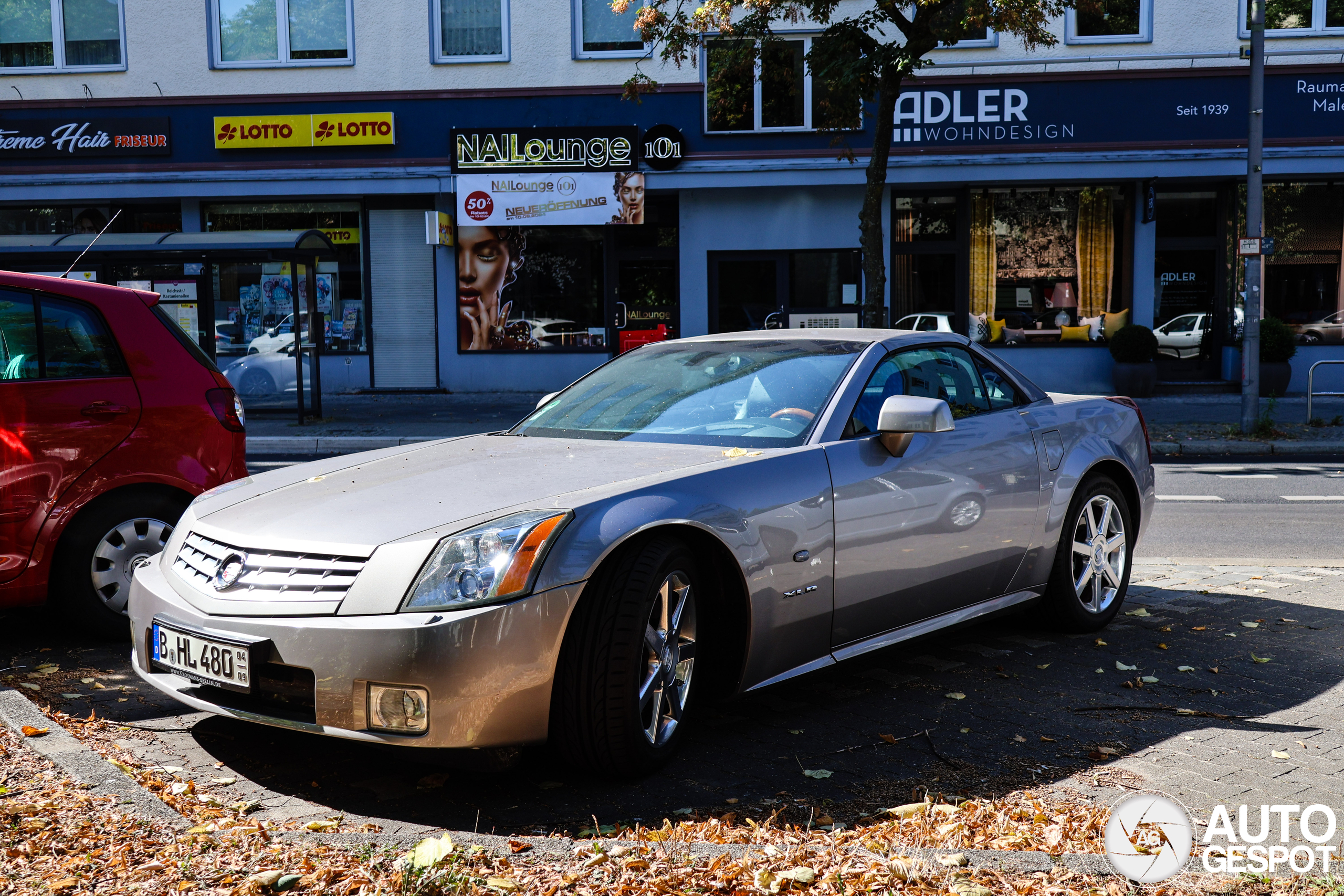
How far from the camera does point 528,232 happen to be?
20250 mm

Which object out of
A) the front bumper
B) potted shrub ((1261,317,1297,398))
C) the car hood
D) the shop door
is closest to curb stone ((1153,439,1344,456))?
potted shrub ((1261,317,1297,398))

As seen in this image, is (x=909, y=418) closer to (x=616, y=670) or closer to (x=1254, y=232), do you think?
(x=616, y=670)

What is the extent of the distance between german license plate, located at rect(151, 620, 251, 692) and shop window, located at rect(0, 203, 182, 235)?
1882cm

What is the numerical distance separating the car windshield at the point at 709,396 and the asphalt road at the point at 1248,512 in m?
3.88

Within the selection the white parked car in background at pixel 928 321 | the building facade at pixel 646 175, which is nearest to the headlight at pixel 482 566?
the building facade at pixel 646 175

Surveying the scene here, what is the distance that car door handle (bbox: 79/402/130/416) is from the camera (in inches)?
204

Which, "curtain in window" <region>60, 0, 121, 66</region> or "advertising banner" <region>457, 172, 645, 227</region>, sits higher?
"curtain in window" <region>60, 0, 121, 66</region>

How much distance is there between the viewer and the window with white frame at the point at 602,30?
20062mm

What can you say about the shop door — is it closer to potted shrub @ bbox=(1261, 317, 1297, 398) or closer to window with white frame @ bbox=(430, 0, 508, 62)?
potted shrub @ bbox=(1261, 317, 1297, 398)

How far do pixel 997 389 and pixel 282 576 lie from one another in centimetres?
328

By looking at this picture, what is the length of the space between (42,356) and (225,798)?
2.66m

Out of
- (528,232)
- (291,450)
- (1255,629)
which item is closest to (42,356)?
(1255,629)

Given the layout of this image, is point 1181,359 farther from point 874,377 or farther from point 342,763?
point 342,763

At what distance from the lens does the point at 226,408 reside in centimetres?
570
